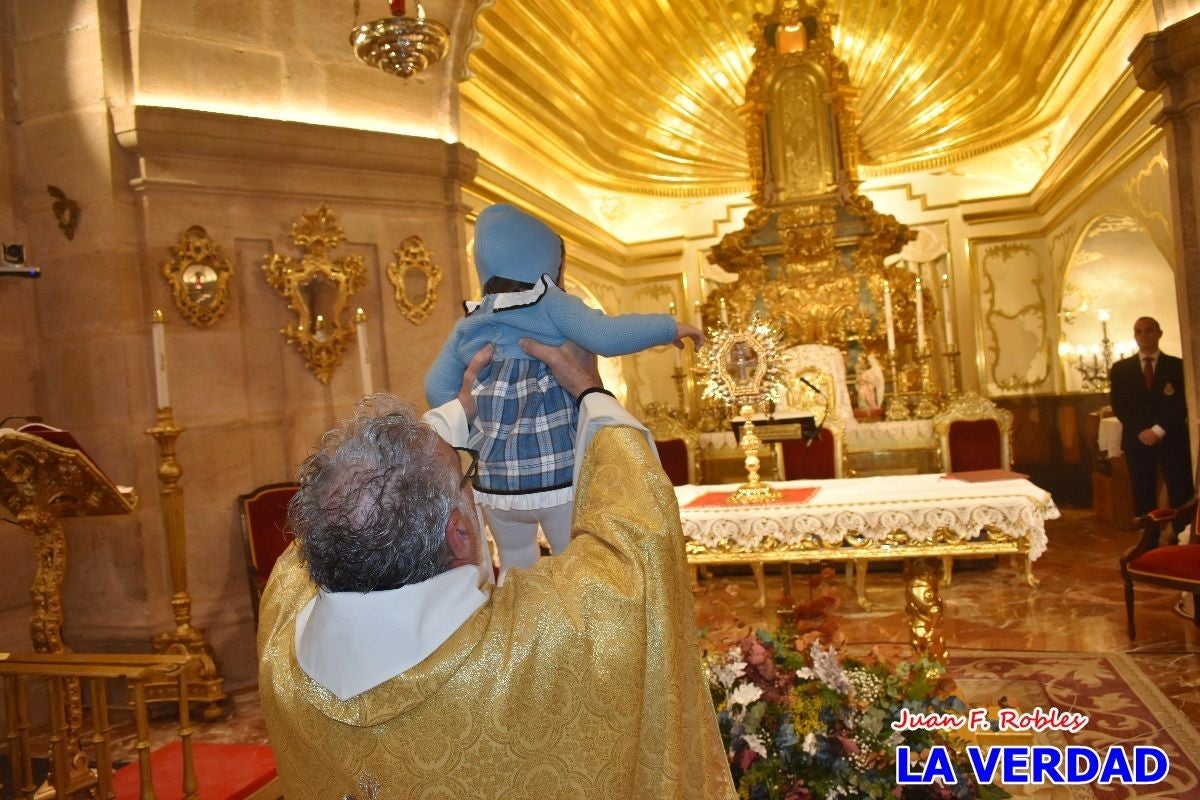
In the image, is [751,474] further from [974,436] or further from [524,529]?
[974,436]

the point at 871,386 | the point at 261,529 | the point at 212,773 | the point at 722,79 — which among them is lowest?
the point at 212,773

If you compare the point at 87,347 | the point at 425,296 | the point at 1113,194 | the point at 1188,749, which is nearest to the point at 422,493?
the point at 1188,749

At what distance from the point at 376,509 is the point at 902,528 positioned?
326 cm

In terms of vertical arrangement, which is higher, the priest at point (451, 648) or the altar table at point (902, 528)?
the priest at point (451, 648)

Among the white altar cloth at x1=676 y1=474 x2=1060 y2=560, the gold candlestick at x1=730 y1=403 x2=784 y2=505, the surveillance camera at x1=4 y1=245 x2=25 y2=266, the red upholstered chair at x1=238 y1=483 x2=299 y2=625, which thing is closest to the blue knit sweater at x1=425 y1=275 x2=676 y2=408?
the white altar cloth at x1=676 y1=474 x2=1060 y2=560

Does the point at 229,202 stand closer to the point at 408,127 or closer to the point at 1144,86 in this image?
the point at 408,127

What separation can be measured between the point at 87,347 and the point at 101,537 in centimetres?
103

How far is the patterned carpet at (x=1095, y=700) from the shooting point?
3.25 metres

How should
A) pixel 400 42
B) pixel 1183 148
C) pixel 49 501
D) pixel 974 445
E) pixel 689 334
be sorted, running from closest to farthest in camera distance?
pixel 689 334 < pixel 49 501 < pixel 400 42 < pixel 1183 148 < pixel 974 445

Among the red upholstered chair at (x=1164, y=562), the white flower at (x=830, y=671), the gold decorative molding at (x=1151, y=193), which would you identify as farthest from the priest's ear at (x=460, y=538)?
the gold decorative molding at (x=1151, y=193)

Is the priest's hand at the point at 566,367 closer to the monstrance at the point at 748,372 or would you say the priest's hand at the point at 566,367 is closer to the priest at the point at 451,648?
the priest at the point at 451,648

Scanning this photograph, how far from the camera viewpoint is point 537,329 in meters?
2.23

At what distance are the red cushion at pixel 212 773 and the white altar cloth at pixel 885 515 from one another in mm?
2091

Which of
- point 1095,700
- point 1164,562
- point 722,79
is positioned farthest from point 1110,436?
point 722,79
